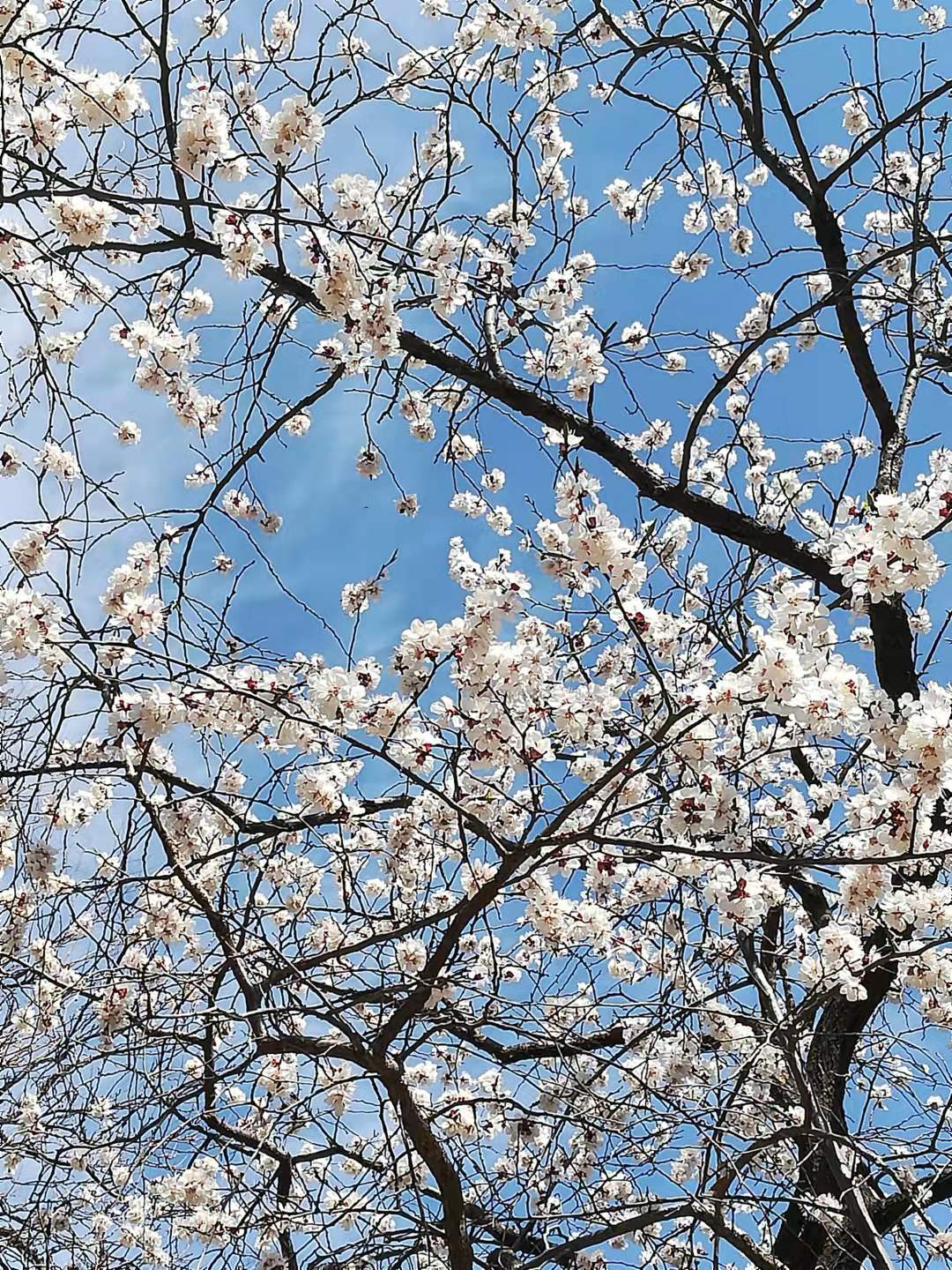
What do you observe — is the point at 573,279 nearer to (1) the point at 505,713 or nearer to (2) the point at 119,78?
(2) the point at 119,78

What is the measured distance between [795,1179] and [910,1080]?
0.55 metres

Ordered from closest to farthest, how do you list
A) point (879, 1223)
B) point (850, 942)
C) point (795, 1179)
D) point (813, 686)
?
point (813, 686)
point (850, 942)
point (795, 1179)
point (879, 1223)

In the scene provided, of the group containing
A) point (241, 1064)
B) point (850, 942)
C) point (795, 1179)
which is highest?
point (850, 942)

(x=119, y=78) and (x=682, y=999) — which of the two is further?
(x=682, y=999)

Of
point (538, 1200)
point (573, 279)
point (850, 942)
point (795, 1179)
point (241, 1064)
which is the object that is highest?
point (573, 279)

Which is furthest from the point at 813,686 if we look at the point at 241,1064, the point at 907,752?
the point at 241,1064

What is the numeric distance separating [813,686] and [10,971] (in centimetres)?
260

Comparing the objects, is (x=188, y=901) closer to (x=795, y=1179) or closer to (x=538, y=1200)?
(x=538, y=1200)

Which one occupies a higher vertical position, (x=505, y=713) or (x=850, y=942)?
(x=850, y=942)

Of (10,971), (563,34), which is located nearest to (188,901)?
(10,971)

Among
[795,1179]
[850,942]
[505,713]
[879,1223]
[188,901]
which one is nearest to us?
[505,713]

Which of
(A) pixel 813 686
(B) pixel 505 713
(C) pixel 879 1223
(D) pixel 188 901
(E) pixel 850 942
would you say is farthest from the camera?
(C) pixel 879 1223

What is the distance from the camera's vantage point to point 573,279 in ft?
13.7

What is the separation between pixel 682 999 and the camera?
3.63 m
